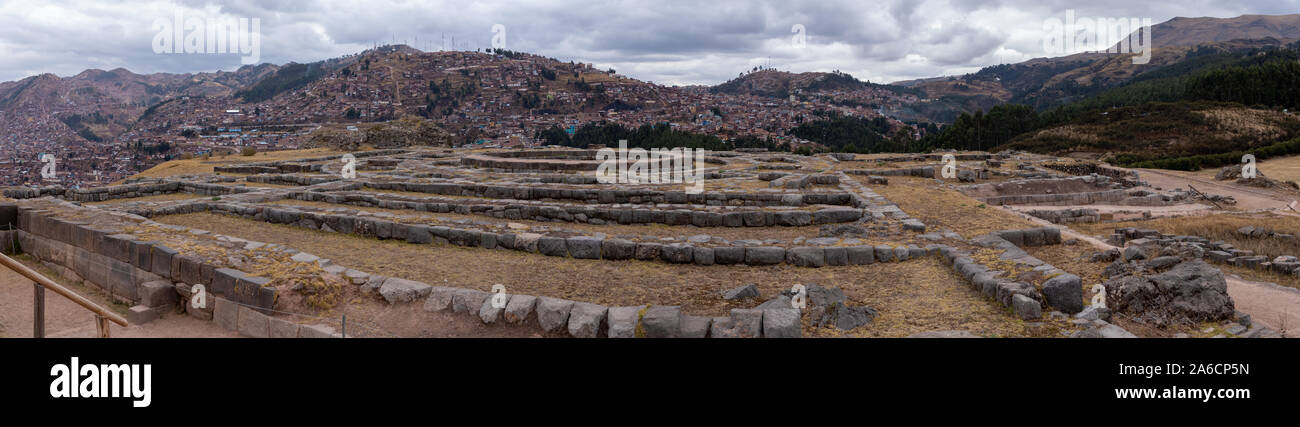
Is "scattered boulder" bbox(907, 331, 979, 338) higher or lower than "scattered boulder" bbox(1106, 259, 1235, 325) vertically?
lower

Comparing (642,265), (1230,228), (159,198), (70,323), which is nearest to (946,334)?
(642,265)

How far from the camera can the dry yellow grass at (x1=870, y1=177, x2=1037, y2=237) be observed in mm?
10617

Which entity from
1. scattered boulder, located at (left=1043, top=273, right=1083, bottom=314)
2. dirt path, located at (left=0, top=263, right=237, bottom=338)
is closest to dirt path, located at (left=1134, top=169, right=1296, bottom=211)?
scattered boulder, located at (left=1043, top=273, right=1083, bottom=314)

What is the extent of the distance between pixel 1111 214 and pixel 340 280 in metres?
18.9

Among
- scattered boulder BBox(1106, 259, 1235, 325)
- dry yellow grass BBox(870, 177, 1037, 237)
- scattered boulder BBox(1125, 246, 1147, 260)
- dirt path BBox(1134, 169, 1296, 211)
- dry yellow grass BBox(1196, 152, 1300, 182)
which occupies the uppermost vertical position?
dry yellow grass BBox(1196, 152, 1300, 182)

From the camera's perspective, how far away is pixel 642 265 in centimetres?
866

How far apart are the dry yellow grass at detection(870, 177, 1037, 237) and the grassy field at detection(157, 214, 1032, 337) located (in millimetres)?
2999

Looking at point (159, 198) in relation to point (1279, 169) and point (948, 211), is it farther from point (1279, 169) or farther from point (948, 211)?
point (1279, 169)

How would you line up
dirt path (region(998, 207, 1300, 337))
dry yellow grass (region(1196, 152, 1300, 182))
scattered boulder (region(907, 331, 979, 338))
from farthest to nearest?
1. dry yellow grass (region(1196, 152, 1300, 182))
2. dirt path (region(998, 207, 1300, 337))
3. scattered boulder (region(907, 331, 979, 338))

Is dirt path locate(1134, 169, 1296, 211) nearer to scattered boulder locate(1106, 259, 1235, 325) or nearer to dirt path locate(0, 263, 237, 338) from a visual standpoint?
scattered boulder locate(1106, 259, 1235, 325)

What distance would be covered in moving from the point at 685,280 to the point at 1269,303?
6.74 m
